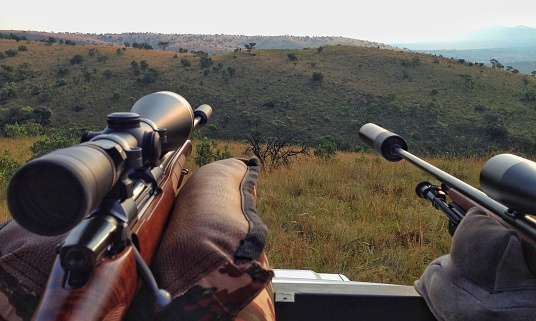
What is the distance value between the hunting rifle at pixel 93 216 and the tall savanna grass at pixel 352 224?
2.67 meters

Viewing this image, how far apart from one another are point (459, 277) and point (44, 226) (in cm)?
113

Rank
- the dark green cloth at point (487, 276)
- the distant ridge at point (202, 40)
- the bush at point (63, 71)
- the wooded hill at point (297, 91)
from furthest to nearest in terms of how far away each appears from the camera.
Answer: the distant ridge at point (202, 40) → the bush at point (63, 71) → the wooded hill at point (297, 91) → the dark green cloth at point (487, 276)

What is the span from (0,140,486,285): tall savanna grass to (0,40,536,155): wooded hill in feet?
57.4

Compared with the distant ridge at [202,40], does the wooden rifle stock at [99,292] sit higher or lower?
higher

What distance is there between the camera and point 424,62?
146 ft

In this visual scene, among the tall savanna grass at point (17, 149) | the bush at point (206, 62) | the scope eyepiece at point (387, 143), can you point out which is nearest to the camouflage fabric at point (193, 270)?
the scope eyepiece at point (387, 143)

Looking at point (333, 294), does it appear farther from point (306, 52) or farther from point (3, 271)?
point (306, 52)

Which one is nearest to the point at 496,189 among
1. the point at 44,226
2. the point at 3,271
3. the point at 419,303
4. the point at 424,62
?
the point at 419,303

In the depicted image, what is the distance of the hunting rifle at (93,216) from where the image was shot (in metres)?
0.78

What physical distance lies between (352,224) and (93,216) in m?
3.87

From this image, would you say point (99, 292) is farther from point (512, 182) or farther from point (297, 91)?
point (297, 91)

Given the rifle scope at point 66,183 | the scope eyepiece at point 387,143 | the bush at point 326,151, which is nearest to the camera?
the rifle scope at point 66,183

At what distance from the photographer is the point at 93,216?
0.93m

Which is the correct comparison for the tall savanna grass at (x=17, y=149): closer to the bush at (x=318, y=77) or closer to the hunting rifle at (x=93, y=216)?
the hunting rifle at (x=93, y=216)
